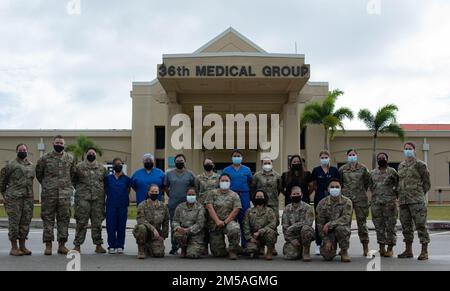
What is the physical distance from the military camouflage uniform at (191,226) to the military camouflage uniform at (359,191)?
2.76m

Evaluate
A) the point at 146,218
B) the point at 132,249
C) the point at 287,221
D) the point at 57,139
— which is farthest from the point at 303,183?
the point at 57,139

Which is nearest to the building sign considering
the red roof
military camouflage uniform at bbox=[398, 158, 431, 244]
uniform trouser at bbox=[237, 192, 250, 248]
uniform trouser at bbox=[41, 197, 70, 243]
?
uniform trouser at bbox=[237, 192, 250, 248]

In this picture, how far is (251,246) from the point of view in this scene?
1006 cm

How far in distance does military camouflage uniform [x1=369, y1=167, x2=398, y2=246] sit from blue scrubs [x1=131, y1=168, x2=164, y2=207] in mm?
4049

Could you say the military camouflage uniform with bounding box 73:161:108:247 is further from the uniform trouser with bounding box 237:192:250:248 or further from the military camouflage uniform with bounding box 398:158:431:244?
the military camouflage uniform with bounding box 398:158:431:244

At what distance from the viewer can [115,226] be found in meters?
10.9

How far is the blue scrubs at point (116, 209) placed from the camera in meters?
10.9

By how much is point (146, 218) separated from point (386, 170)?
14.9 ft

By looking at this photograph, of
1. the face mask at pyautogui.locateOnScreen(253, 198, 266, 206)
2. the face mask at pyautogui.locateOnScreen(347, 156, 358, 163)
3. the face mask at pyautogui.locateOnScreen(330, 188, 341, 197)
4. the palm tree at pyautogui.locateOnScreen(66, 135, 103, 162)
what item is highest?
the palm tree at pyautogui.locateOnScreen(66, 135, 103, 162)

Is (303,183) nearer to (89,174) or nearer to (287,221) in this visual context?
(287,221)

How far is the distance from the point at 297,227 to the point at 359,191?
5.19 feet

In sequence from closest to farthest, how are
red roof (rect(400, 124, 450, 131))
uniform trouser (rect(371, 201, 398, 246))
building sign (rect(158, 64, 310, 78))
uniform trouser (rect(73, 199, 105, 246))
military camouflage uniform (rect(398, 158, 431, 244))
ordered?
military camouflage uniform (rect(398, 158, 431, 244)) → uniform trouser (rect(371, 201, 398, 246)) → uniform trouser (rect(73, 199, 105, 246)) → building sign (rect(158, 64, 310, 78)) → red roof (rect(400, 124, 450, 131))

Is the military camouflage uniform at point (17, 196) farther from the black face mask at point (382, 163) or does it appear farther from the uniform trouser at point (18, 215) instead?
the black face mask at point (382, 163)

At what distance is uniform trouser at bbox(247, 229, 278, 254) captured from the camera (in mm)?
9945
